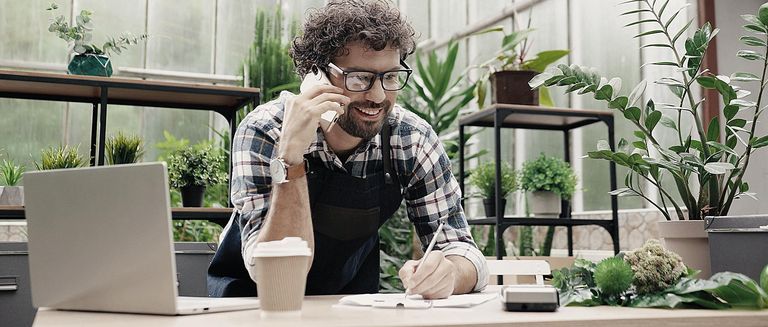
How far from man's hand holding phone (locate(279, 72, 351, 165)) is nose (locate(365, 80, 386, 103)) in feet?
0.27

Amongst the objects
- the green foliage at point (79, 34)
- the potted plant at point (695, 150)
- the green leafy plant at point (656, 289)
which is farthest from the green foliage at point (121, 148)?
the green leafy plant at point (656, 289)

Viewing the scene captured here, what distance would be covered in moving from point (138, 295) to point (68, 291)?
15 cm

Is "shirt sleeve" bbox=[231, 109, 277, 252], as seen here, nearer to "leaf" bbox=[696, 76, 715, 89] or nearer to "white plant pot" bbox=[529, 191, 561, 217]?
"leaf" bbox=[696, 76, 715, 89]

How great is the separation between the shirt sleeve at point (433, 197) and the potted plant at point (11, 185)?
160 cm

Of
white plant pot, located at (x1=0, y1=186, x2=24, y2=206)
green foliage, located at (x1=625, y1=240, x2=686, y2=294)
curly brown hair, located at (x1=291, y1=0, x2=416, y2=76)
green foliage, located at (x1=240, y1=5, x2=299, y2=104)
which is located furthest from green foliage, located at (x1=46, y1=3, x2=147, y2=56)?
green foliage, located at (x1=625, y1=240, x2=686, y2=294)

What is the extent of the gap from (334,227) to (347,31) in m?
0.49

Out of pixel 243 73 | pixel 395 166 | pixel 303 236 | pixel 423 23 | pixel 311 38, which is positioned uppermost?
pixel 423 23

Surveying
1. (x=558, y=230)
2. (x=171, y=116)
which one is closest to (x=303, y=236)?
(x=558, y=230)

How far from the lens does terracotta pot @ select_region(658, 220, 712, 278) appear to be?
1490mm

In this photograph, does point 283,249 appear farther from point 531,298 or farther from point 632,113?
point 632,113

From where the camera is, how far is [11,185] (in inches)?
113

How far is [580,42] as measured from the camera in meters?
4.69

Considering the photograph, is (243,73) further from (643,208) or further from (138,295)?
(138,295)

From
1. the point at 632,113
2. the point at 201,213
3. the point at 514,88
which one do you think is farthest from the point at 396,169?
the point at 514,88
